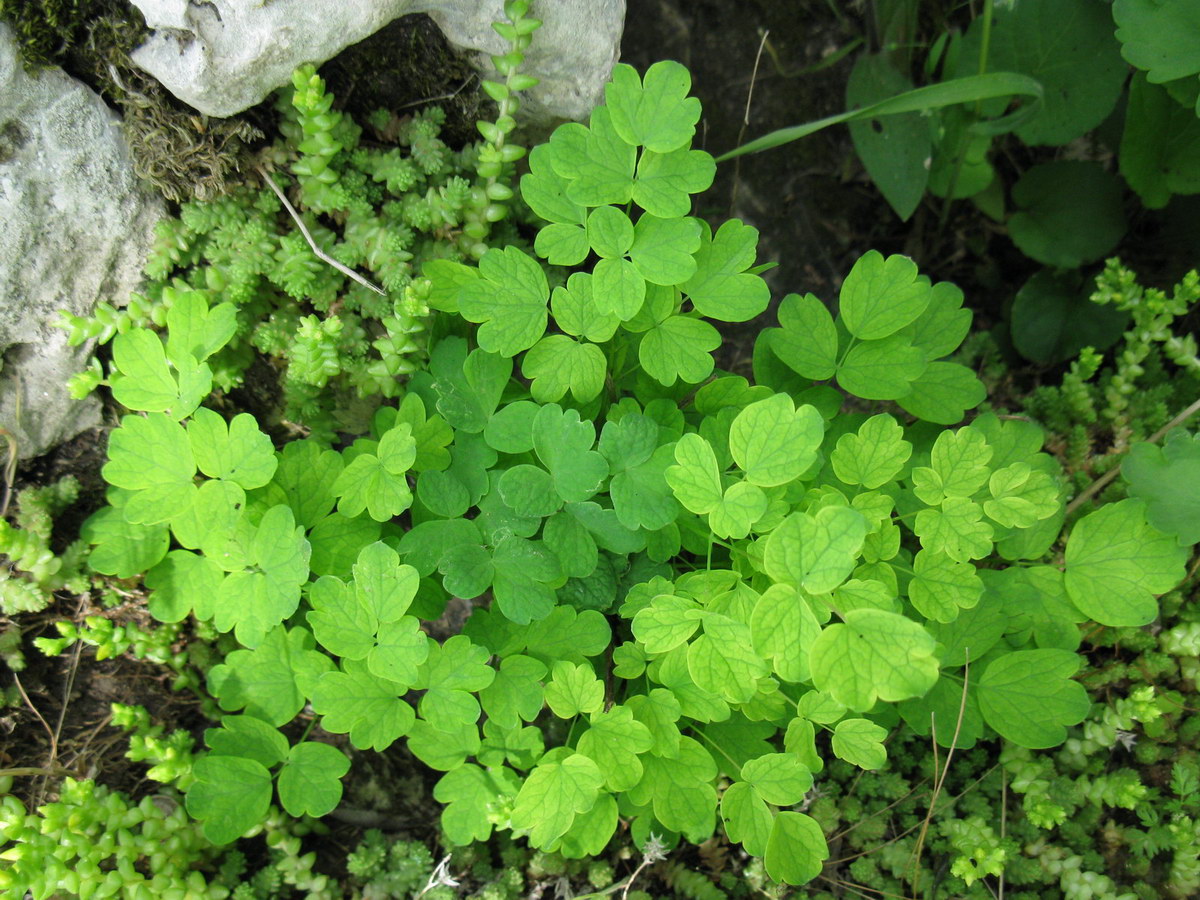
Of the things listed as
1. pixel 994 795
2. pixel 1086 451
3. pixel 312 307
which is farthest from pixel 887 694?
pixel 312 307

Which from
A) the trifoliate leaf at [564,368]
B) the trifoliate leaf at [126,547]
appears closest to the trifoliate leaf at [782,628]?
the trifoliate leaf at [564,368]

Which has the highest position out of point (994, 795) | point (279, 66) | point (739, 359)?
point (279, 66)

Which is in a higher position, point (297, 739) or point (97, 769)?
point (97, 769)

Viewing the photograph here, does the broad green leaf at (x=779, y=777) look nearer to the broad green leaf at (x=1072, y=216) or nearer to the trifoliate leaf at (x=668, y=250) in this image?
the trifoliate leaf at (x=668, y=250)

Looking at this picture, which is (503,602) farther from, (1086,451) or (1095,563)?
(1086,451)

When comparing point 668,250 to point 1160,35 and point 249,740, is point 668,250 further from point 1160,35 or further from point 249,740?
point 249,740
